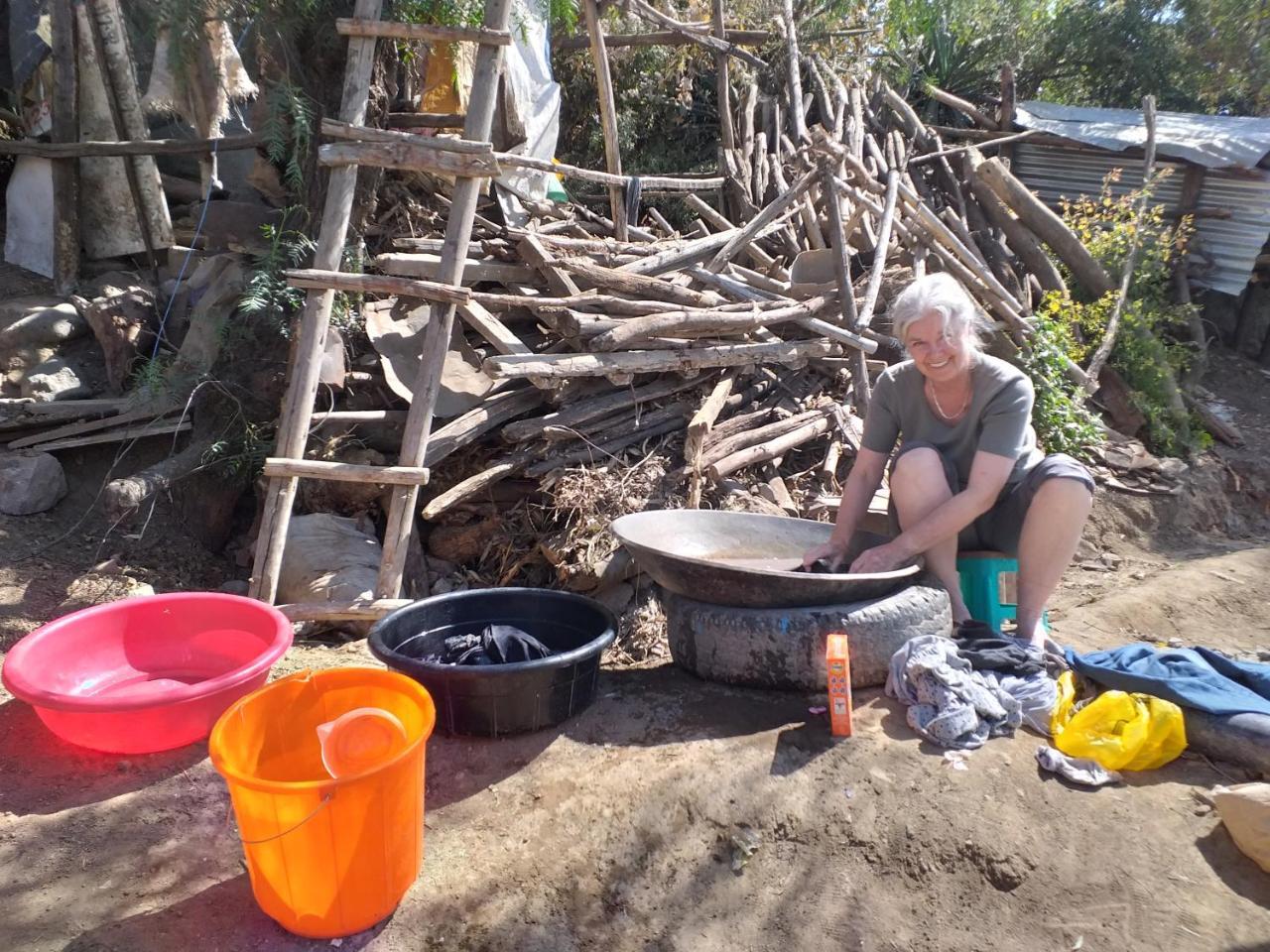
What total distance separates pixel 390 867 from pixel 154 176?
6051 mm

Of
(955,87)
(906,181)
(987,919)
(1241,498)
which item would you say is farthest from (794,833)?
(955,87)

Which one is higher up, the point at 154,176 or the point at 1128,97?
the point at 1128,97

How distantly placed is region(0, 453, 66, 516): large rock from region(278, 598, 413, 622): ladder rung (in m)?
1.98

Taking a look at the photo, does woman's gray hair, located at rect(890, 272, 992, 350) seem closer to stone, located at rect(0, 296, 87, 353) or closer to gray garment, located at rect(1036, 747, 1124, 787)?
gray garment, located at rect(1036, 747, 1124, 787)

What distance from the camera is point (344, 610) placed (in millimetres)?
4145

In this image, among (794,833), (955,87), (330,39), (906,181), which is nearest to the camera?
(794,833)

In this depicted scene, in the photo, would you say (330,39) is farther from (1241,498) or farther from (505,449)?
(1241,498)

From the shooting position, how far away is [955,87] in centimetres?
1210

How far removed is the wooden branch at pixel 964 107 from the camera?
10922 mm

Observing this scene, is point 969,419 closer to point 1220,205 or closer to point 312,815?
point 312,815

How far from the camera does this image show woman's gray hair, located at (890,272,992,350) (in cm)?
339

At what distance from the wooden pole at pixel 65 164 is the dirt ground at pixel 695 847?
416cm

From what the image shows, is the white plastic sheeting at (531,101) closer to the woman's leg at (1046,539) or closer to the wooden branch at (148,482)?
the wooden branch at (148,482)

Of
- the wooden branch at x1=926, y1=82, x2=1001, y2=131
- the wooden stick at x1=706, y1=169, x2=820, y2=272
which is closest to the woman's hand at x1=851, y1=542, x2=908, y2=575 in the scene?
the wooden stick at x1=706, y1=169, x2=820, y2=272
